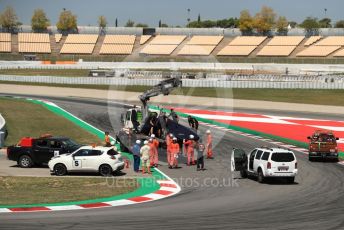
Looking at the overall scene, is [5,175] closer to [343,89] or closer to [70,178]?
[70,178]

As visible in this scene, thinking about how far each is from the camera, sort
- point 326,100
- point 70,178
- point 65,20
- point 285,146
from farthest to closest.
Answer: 1. point 65,20
2. point 326,100
3. point 285,146
4. point 70,178

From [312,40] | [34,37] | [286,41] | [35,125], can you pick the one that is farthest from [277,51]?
[35,125]

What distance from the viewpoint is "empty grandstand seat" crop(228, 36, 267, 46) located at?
470 ft

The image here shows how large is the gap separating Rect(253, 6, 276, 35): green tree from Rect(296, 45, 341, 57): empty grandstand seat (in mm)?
22864

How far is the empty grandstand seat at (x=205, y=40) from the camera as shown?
475ft

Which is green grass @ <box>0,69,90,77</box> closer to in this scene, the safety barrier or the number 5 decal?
the safety barrier

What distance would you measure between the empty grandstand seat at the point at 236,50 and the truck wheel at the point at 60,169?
355 feet

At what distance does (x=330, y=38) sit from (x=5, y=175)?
120 m

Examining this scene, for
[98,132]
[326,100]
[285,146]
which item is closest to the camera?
[285,146]

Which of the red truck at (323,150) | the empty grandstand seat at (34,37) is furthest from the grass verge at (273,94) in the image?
the empty grandstand seat at (34,37)

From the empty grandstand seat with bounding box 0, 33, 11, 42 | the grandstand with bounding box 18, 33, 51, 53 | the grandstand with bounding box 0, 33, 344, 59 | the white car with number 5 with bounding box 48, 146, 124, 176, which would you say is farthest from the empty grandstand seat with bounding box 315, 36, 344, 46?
the white car with number 5 with bounding box 48, 146, 124, 176

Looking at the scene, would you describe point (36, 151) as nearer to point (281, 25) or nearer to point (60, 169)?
point (60, 169)

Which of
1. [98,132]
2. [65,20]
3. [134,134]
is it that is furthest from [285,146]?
[65,20]

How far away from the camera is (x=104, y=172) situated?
98.3 feet
